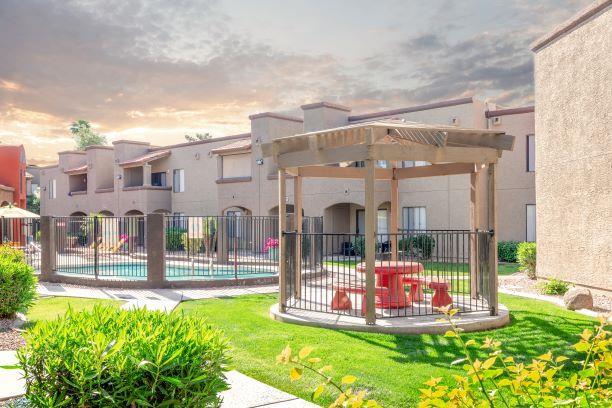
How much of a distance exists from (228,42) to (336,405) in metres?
19.3

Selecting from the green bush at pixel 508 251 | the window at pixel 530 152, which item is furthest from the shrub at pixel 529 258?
the window at pixel 530 152

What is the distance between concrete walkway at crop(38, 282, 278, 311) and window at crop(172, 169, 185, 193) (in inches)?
819

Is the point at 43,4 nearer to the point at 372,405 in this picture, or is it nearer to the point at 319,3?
the point at 319,3

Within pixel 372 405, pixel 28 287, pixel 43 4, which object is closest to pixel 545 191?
pixel 28 287

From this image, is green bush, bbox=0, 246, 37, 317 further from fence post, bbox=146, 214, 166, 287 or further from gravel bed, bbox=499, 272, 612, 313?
gravel bed, bbox=499, 272, 612, 313

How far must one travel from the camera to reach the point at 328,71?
77.2 ft

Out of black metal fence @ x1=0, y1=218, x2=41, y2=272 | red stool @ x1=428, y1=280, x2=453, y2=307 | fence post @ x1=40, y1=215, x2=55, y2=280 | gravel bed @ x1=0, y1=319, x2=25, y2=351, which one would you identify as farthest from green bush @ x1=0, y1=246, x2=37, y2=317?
fence post @ x1=40, y1=215, x2=55, y2=280

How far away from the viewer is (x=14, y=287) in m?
9.78

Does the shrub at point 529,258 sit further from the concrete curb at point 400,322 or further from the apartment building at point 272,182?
the concrete curb at point 400,322

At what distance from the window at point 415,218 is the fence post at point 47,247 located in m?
15.4

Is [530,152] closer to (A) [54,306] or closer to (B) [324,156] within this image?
(B) [324,156]

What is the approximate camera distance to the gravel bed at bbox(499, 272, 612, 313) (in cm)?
1195

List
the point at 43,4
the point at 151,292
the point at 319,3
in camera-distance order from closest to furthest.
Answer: the point at 151,292, the point at 319,3, the point at 43,4

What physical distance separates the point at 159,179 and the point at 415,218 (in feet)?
66.9
